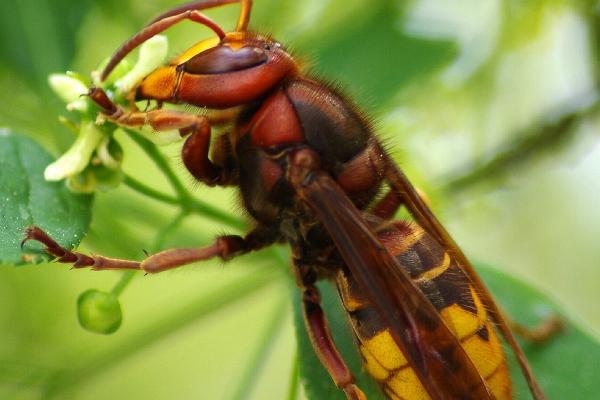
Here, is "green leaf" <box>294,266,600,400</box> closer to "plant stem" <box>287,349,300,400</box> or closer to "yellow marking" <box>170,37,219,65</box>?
"plant stem" <box>287,349,300,400</box>

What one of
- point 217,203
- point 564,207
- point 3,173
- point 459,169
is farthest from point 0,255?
point 564,207

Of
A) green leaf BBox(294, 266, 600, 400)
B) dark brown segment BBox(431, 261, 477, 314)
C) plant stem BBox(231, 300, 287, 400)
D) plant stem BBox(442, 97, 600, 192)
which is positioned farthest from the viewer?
plant stem BBox(442, 97, 600, 192)

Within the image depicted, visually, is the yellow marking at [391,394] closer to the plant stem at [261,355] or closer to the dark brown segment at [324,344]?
the dark brown segment at [324,344]

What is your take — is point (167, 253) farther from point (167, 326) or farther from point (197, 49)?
point (167, 326)

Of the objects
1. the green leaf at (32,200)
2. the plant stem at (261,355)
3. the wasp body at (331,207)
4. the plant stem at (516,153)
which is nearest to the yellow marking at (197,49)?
the wasp body at (331,207)

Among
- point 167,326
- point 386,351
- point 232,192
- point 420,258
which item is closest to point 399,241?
point 420,258

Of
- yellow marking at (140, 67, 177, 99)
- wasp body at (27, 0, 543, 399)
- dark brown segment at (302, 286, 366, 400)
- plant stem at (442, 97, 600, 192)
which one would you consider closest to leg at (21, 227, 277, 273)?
wasp body at (27, 0, 543, 399)
